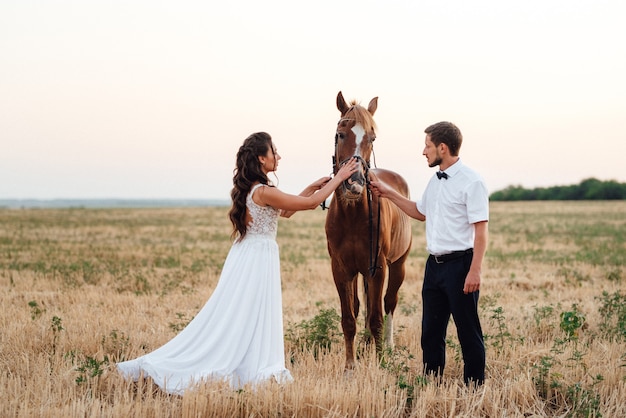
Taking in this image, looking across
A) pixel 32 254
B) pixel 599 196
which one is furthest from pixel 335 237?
pixel 599 196

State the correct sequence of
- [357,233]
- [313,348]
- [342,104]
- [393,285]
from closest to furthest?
[357,233], [342,104], [313,348], [393,285]

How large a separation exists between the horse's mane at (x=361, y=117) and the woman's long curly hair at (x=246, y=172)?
92 cm

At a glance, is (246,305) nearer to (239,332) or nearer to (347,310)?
(239,332)

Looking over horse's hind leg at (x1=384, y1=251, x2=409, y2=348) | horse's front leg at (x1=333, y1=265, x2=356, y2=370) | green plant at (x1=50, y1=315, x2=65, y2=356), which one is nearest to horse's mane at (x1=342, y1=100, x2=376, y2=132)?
horse's front leg at (x1=333, y1=265, x2=356, y2=370)

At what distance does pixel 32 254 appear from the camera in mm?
17125

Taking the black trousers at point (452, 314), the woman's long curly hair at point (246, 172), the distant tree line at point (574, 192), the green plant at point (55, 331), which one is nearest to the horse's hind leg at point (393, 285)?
the black trousers at point (452, 314)

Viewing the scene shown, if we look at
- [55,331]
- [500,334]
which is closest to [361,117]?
[500,334]

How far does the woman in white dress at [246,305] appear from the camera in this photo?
5008 millimetres

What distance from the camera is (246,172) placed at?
521 cm

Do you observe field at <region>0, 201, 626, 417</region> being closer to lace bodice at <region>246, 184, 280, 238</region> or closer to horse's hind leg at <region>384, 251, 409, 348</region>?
horse's hind leg at <region>384, 251, 409, 348</region>

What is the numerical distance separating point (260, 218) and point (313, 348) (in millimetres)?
2011

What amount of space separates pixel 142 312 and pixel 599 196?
9183 centimetres

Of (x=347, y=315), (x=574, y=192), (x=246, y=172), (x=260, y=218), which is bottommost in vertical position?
(x=347, y=315)

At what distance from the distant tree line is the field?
8268cm
